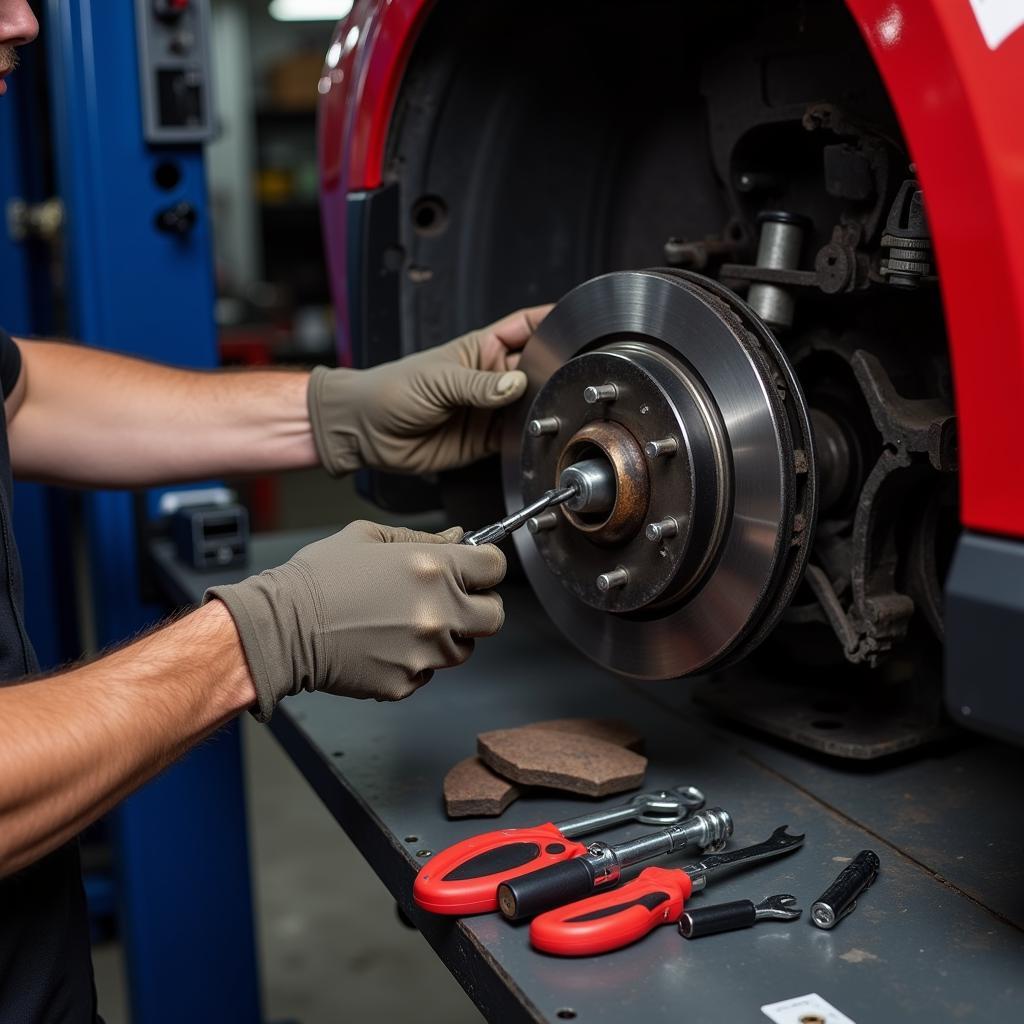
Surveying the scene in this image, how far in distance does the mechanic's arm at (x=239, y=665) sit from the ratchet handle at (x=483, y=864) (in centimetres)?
14

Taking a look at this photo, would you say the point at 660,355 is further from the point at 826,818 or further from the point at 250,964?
the point at 250,964

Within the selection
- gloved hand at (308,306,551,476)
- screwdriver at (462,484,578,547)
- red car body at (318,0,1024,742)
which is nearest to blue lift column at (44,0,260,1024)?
A: gloved hand at (308,306,551,476)

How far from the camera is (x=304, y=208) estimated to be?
7555 millimetres

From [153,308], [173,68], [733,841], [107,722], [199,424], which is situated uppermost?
[173,68]

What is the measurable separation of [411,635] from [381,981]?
142 cm

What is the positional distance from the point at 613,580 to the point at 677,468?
0.31 feet

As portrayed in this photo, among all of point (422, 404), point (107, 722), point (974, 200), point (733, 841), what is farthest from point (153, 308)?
point (974, 200)

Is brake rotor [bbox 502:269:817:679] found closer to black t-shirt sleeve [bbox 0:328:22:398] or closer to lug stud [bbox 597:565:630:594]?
lug stud [bbox 597:565:630:594]

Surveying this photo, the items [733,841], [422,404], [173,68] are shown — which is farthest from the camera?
[173,68]

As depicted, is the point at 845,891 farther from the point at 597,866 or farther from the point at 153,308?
the point at 153,308

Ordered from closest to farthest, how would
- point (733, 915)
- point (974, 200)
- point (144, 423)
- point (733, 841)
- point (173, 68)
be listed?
1. point (974, 200)
2. point (733, 915)
3. point (733, 841)
4. point (144, 423)
5. point (173, 68)

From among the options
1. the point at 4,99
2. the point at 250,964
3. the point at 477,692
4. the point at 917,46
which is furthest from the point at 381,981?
the point at 917,46

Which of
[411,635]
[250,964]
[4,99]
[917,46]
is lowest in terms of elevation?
[250,964]

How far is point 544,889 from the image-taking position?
672 mm
